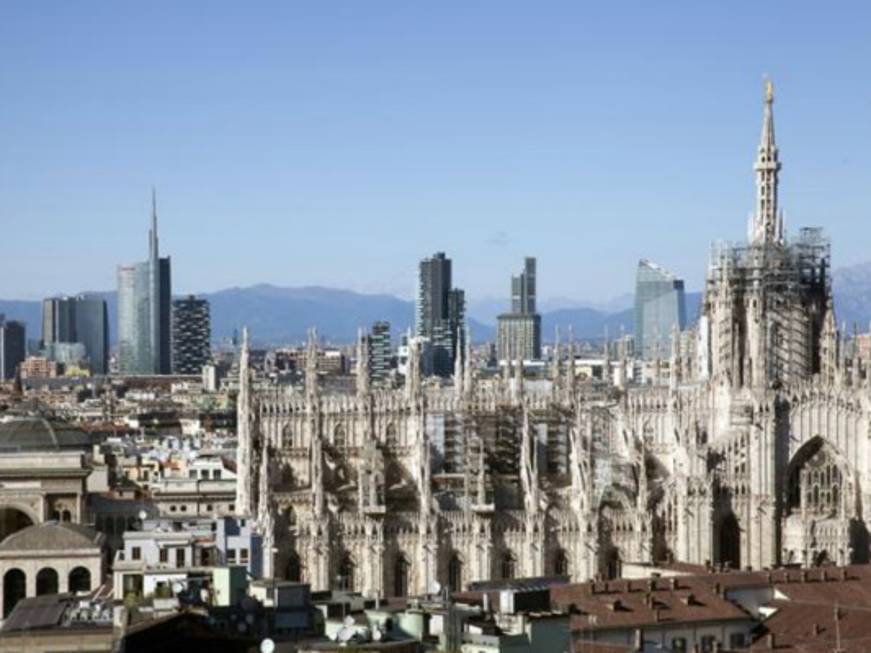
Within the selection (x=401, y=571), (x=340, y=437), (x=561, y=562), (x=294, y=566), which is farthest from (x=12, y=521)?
(x=561, y=562)

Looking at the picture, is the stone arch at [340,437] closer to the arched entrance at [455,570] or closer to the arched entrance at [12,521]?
the arched entrance at [455,570]

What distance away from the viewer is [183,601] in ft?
217

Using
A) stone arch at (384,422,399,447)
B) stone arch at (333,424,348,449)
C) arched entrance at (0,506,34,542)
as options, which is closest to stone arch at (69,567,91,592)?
stone arch at (333,424,348,449)

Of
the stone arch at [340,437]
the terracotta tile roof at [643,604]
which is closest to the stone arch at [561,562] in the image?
the stone arch at [340,437]

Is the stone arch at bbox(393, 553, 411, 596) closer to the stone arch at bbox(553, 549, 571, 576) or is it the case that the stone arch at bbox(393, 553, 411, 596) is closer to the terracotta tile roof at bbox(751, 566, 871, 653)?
the stone arch at bbox(553, 549, 571, 576)

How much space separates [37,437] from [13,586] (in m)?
27.8

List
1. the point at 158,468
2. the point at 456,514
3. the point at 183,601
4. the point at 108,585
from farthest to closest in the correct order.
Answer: the point at 158,468 < the point at 456,514 < the point at 108,585 < the point at 183,601

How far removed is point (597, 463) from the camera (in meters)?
106

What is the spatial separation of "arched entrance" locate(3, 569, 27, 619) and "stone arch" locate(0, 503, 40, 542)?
16121mm

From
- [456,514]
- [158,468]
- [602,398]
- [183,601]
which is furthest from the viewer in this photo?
[158,468]

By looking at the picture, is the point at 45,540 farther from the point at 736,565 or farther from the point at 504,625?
the point at 504,625

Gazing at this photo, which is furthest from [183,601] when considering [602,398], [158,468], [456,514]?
[158,468]

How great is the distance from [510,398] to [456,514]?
563 inches

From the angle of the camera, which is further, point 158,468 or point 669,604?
point 158,468
